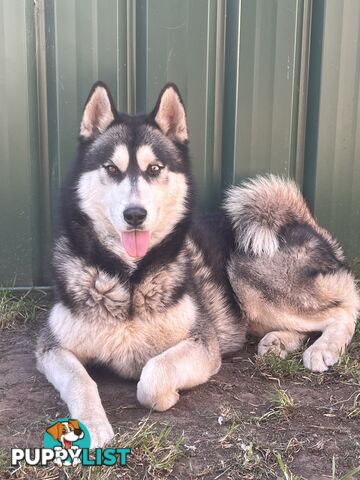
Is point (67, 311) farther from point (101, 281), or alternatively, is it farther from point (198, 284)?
point (198, 284)

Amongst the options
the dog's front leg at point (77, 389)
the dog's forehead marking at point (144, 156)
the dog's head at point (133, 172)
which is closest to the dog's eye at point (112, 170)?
the dog's head at point (133, 172)

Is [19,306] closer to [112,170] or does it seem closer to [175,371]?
[112,170]

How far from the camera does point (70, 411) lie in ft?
8.66

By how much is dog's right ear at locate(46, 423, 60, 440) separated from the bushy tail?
193 centimetres

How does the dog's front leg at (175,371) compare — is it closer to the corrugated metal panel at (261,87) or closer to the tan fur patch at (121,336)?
the tan fur patch at (121,336)

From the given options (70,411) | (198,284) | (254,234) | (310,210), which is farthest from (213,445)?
(310,210)

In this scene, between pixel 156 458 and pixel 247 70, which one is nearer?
pixel 156 458

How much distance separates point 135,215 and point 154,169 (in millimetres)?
441

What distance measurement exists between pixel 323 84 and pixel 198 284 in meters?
2.02

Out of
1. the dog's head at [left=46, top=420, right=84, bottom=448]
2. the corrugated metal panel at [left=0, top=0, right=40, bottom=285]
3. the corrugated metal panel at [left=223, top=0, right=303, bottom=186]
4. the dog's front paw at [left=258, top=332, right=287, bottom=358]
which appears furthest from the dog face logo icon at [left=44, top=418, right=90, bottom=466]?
the corrugated metal panel at [left=223, top=0, right=303, bottom=186]

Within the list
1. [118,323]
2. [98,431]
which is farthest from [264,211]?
[98,431]

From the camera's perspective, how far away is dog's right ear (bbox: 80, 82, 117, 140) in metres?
3.22

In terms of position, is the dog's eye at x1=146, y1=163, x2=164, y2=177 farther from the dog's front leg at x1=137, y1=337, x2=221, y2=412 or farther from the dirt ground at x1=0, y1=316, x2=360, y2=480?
the dirt ground at x1=0, y1=316, x2=360, y2=480

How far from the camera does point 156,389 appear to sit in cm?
274
